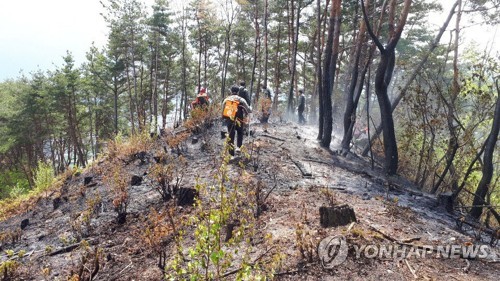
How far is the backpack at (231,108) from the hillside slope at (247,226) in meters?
1.21

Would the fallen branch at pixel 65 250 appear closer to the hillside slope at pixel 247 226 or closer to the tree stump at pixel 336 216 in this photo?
the hillside slope at pixel 247 226

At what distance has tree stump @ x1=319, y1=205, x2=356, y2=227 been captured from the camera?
14.8 ft

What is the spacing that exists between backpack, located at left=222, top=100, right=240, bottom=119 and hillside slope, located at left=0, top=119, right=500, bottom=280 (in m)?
1.21

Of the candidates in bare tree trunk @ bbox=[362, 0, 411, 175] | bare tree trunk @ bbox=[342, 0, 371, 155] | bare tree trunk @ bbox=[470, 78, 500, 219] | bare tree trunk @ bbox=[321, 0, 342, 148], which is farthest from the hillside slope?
bare tree trunk @ bbox=[342, 0, 371, 155]

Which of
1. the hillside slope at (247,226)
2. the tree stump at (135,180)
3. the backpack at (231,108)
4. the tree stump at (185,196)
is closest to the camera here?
the hillside slope at (247,226)

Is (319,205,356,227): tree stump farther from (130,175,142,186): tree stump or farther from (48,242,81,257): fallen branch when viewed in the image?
(130,175,142,186): tree stump

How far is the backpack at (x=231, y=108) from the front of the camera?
311 inches

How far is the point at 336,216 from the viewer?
14.8 ft

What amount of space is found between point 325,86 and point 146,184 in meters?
6.97

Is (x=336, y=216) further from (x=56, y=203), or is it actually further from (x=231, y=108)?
(x=56, y=203)

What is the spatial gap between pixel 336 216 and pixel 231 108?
169 inches

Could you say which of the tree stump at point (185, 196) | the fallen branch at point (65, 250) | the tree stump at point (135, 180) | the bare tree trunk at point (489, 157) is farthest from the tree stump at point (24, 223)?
the bare tree trunk at point (489, 157)

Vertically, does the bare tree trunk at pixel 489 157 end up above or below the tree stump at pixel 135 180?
above

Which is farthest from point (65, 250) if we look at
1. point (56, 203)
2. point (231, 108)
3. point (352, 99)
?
point (352, 99)
